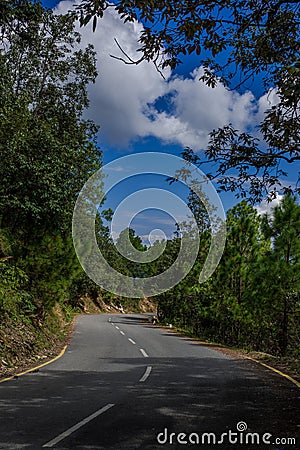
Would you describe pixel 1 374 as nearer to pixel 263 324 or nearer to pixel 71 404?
pixel 71 404

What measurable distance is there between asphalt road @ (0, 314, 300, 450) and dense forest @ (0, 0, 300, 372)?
394 centimetres

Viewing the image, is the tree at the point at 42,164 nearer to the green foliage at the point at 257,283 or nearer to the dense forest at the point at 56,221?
the dense forest at the point at 56,221

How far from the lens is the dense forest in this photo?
15.3 m

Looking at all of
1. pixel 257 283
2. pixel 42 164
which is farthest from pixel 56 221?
pixel 257 283

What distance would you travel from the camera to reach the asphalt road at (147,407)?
5.74m

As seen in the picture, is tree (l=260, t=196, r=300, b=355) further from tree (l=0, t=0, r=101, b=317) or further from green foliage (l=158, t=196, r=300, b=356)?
tree (l=0, t=0, r=101, b=317)

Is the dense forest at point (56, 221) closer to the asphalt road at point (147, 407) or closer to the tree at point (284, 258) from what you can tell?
the tree at point (284, 258)

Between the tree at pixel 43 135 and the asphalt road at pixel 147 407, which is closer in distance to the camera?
the asphalt road at pixel 147 407

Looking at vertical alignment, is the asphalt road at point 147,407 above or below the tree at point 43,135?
below

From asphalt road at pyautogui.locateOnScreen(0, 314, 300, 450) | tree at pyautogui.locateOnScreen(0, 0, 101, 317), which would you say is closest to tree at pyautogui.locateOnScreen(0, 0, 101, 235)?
tree at pyautogui.locateOnScreen(0, 0, 101, 317)

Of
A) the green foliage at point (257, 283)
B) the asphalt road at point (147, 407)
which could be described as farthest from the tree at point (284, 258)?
the asphalt road at point (147, 407)

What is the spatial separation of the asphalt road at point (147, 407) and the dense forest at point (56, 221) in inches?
155

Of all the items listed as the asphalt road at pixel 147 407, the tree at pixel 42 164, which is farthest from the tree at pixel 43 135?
the asphalt road at pixel 147 407

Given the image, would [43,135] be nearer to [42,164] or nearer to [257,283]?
[42,164]
